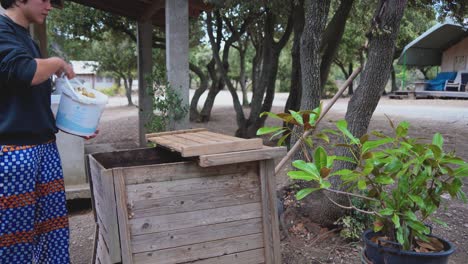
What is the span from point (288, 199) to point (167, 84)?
247 cm

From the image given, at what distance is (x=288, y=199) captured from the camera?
13.1 ft

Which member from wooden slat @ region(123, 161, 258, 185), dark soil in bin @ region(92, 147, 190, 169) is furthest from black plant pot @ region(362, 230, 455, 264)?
dark soil in bin @ region(92, 147, 190, 169)

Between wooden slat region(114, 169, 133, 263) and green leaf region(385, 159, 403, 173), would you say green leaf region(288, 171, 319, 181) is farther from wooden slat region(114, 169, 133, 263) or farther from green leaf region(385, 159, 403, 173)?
wooden slat region(114, 169, 133, 263)

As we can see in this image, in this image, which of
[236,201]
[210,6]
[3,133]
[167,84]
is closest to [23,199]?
[3,133]

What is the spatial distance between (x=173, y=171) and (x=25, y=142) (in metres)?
0.75

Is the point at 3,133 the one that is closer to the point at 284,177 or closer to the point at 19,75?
the point at 19,75

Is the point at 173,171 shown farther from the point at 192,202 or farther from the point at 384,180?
the point at 384,180

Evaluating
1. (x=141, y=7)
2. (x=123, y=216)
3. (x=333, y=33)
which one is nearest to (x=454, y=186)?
(x=123, y=216)

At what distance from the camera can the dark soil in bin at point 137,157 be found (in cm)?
279

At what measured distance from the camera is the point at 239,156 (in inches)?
84.4

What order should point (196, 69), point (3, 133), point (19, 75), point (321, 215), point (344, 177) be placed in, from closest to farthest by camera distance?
1. point (19, 75)
2. point (3, 133)
3. point (344, 177)
4. point (321, 215)
5. point (196, 69)

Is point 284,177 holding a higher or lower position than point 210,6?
lower

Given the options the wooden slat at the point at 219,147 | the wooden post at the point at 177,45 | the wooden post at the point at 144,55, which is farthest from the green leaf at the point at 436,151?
the wooden post at the point at 144,55

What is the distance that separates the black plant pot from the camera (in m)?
2.07
